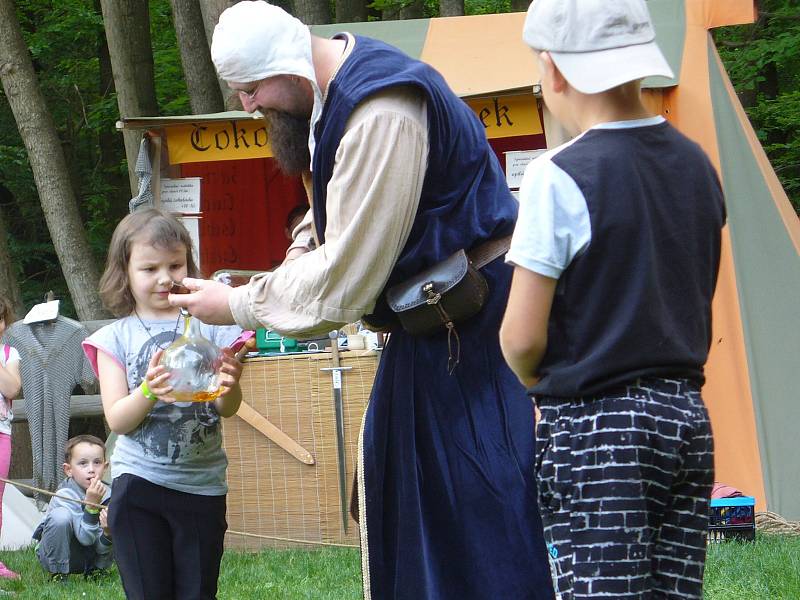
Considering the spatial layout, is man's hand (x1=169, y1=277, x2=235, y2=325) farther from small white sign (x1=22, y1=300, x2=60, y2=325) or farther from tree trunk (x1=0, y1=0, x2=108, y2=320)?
tree trunk (x1=0, y1=0, x2=108, y2=320)

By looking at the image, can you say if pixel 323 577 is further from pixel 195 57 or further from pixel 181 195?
pixel 195 57

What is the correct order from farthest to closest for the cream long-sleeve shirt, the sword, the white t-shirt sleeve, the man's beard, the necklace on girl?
the sword
the necklace on girl
the man's beard
the cream long-sleeve shirt
the white t-shirt sleeve

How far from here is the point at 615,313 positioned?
1972 millimetres

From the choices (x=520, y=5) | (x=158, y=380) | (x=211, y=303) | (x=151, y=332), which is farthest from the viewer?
(x=520, y=5)

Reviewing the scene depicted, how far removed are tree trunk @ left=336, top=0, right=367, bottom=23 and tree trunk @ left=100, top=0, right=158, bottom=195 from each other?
6.53 feet

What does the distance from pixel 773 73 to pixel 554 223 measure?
41.7 ft

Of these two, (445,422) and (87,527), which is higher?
(445,422)

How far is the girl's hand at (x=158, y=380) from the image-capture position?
3033 millimetres

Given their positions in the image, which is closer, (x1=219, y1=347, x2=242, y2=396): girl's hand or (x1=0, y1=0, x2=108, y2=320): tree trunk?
(x1=219, y1=347, x2=242, y2=396): girl's hand

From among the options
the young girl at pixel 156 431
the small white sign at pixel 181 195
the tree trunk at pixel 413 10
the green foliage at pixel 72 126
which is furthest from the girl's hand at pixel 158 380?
the green foliage at pixel 72 126

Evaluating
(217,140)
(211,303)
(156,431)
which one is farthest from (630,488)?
(217,140)

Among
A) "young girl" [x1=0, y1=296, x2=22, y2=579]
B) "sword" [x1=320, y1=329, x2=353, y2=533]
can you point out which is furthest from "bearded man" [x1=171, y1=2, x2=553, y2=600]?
"sword" [x1=320, y1=329, x2=353, y2=533]

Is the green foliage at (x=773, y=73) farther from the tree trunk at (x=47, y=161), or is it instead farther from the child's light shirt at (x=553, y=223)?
the child's light shirt at (x=553, y=223)

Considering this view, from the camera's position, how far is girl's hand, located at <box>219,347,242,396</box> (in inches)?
122
